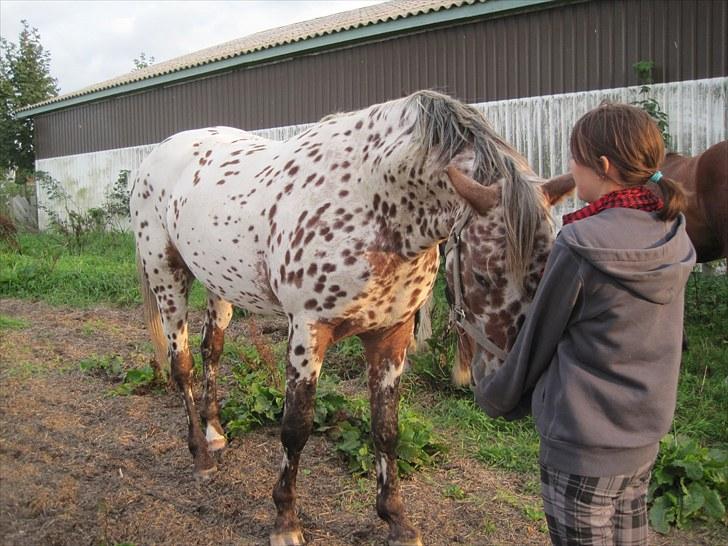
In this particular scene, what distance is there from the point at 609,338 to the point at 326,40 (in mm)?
10253

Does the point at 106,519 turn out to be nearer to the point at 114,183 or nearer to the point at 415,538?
the point at 415,538

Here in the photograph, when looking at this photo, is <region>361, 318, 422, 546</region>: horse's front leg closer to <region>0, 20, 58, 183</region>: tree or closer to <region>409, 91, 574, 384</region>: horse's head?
<region>409, 91, 574, 384</region>: horse's head

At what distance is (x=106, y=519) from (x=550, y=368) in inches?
88.2

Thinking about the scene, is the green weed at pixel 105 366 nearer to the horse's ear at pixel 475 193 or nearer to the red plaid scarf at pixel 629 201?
the horse's ear at pixel 475 193

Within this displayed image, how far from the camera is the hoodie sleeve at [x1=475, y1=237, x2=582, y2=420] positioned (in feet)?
5.24

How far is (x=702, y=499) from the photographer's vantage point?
318 centimetres

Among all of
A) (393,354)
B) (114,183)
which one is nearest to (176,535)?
(393,354)

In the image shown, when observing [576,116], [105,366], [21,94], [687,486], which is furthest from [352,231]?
[21,94]

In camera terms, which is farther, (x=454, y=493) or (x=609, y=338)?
(x=454, y=493)

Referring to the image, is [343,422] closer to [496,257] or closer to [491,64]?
[496,257]

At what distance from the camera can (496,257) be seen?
6.50 feet

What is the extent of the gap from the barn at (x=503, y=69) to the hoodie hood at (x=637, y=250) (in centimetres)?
317

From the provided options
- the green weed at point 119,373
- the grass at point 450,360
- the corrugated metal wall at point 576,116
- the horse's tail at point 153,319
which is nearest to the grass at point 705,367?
the grass at point 450,360

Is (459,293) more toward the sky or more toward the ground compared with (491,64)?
more toward the ground
